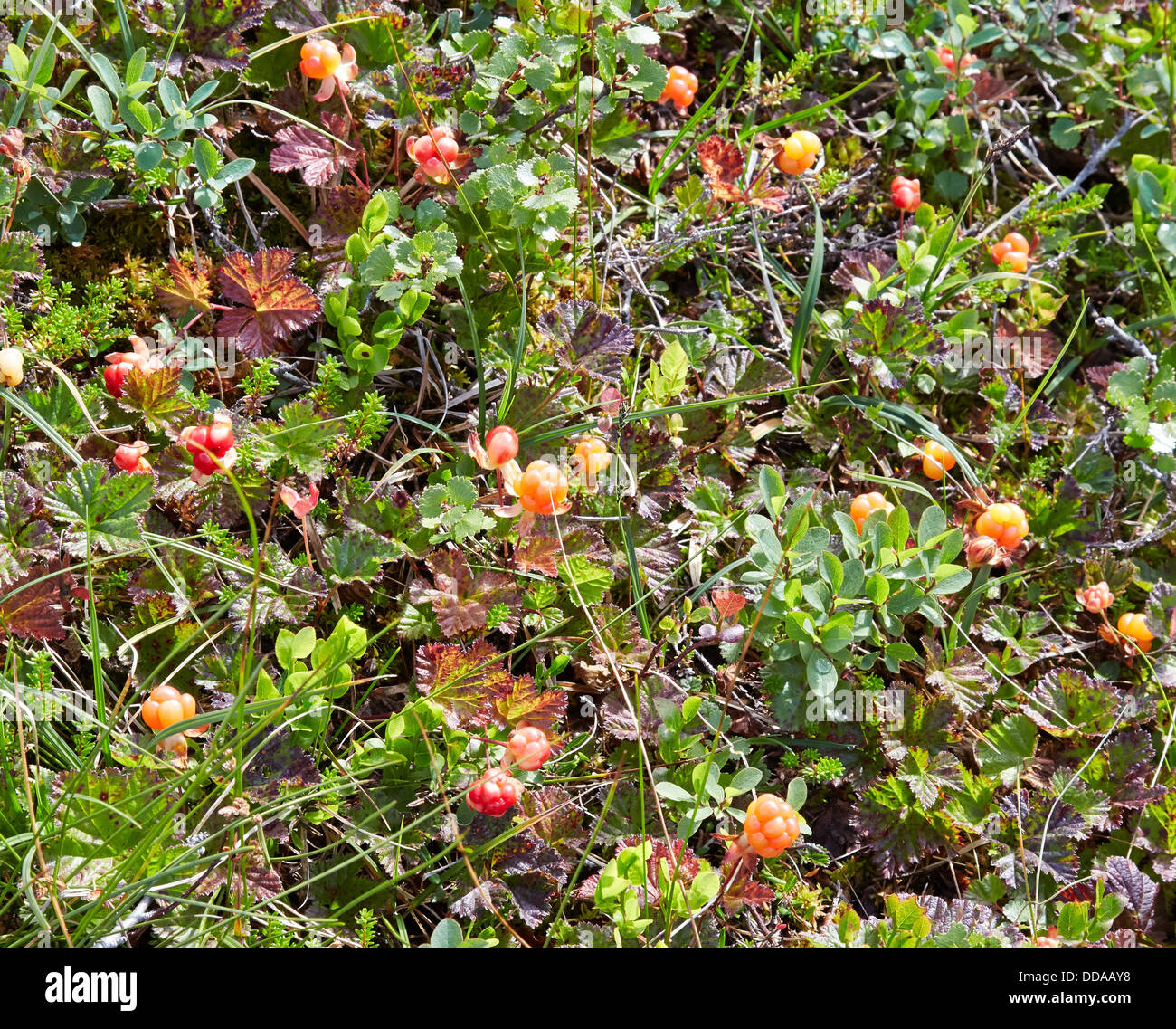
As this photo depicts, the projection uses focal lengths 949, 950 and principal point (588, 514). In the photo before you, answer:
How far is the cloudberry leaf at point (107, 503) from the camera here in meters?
1.96

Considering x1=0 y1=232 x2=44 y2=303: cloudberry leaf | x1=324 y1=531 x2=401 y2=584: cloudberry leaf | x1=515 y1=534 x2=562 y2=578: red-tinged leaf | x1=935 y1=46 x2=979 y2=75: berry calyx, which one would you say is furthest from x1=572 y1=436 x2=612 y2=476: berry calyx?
x1=935 y1=46 x2=979 y2=75: berry calyx

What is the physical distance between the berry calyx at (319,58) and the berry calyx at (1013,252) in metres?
1.85

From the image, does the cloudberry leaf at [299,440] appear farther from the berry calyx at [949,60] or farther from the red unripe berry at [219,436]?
the berry calyx at [949,60]

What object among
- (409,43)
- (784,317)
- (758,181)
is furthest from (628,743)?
(409,43)

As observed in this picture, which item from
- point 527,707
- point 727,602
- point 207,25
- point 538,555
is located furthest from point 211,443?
point 207,25

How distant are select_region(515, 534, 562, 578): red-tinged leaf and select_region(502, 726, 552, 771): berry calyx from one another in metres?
0.42

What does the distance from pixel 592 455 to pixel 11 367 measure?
124 centimetres

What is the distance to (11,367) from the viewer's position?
199 cm

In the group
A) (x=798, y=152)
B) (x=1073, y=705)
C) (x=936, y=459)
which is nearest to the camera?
(x=1073, y=705)

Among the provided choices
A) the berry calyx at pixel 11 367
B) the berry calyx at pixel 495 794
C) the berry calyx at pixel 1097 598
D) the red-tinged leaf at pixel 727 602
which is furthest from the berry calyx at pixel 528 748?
the berry calyx at pixel 1097 598

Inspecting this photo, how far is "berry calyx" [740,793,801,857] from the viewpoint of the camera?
1751 millimetres

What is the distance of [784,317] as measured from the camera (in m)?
2.74

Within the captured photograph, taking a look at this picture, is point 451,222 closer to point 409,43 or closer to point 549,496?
point 409,43

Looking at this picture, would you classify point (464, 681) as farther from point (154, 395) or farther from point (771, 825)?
point (154, 395)
